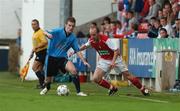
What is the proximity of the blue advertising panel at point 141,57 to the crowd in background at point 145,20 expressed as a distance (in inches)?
18.4

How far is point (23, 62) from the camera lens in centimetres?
3136

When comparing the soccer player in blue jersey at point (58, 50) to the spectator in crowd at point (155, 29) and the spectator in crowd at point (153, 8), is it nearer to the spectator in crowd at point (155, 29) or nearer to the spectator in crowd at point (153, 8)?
the spectator in crowd at point (155, 29)

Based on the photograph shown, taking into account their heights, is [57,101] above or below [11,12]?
below

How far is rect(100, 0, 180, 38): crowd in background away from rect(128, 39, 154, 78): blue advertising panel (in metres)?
0.47

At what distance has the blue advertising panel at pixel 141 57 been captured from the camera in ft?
77.9

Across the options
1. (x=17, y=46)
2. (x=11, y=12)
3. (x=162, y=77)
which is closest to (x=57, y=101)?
(x=162, y=77)

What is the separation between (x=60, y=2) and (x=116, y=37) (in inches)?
135

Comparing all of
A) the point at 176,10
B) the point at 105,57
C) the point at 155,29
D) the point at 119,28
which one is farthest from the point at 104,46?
the point at 119,28

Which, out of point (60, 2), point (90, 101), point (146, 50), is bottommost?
point (90, 101)

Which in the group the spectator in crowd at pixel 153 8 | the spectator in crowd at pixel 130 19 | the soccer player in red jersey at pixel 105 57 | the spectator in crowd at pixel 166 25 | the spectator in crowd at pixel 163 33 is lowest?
the soccer player in red jersey at pixel 105 57

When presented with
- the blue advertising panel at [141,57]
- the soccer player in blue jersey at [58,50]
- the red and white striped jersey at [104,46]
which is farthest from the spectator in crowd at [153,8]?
the soccer player in blue jersey at [58,50]

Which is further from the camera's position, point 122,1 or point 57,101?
point 122,1

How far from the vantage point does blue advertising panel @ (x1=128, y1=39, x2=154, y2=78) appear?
23750mm

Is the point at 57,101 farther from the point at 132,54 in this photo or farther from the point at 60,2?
the point at 60,2
